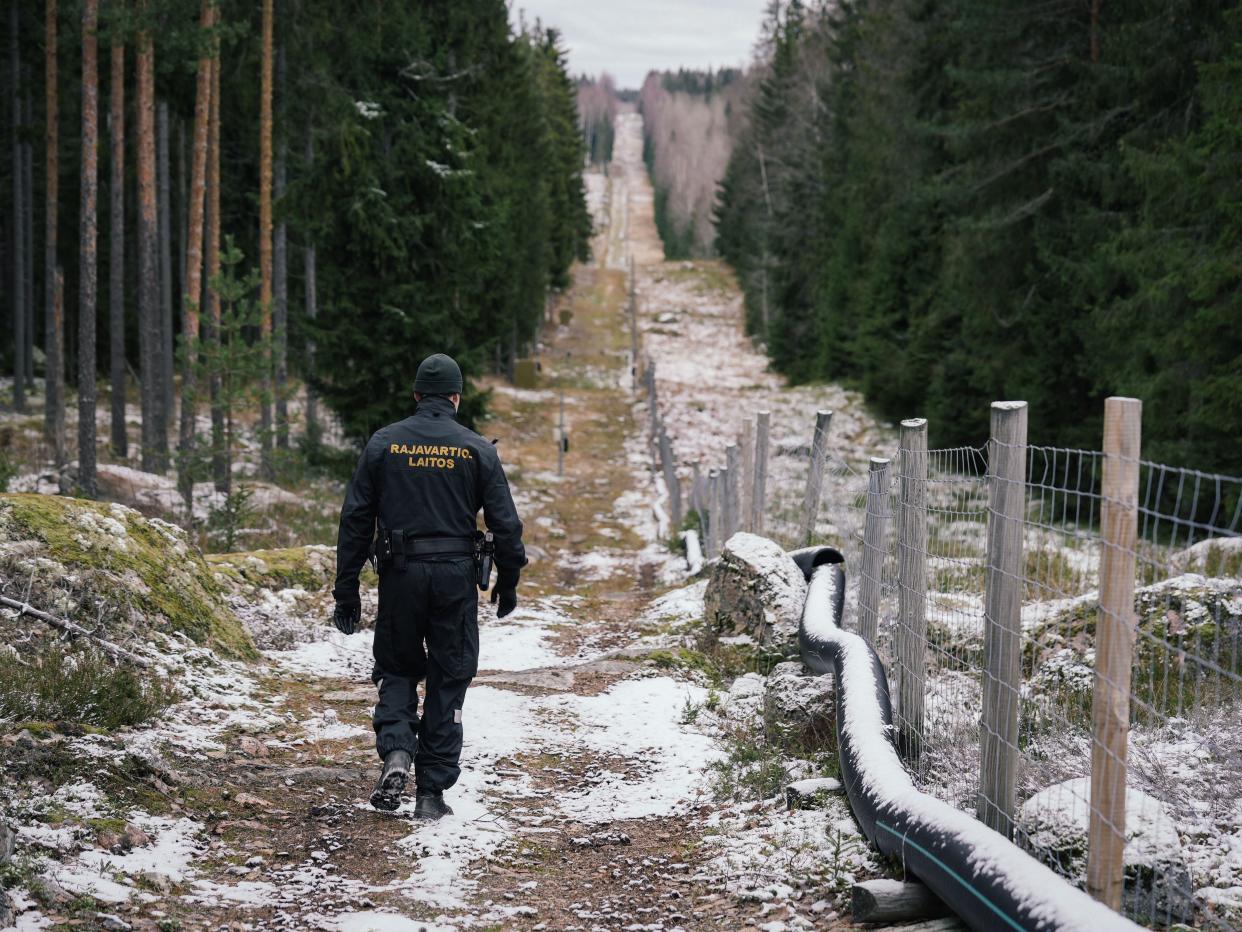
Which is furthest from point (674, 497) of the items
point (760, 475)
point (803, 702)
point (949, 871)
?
point (949, 871)

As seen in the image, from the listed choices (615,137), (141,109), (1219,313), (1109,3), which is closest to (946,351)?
(1109,3)

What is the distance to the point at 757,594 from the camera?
324 inches

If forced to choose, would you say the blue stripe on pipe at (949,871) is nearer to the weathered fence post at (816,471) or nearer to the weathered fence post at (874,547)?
the weathered fence post at (874,547)

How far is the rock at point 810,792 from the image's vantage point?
4.88 meters

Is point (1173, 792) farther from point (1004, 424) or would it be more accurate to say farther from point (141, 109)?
point (141, 109)

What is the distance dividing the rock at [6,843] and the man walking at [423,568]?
1.70m

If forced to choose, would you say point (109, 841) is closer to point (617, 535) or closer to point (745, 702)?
point (745, 702)

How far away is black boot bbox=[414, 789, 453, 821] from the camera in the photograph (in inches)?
200

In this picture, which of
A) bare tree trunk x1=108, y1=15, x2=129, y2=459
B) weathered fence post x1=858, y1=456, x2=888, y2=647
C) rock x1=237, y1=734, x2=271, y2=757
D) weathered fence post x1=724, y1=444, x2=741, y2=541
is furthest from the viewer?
bare tree trunk x1=108, y1=15, x2=129, y2=459

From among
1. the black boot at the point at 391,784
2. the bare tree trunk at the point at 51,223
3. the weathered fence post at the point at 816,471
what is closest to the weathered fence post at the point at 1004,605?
the black boot at the point at 391,784

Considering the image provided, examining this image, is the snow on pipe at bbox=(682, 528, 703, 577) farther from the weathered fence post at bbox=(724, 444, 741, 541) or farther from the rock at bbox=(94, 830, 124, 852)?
the rock at bbox=(94, 830, 124, 852)

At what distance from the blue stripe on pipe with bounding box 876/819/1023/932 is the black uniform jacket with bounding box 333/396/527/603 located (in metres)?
2.26

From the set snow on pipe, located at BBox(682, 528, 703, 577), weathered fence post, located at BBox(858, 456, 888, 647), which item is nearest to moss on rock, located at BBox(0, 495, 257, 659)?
weathered fence post, located at BBox(858, 456, 888, 647)

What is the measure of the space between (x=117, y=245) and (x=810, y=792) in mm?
20547
